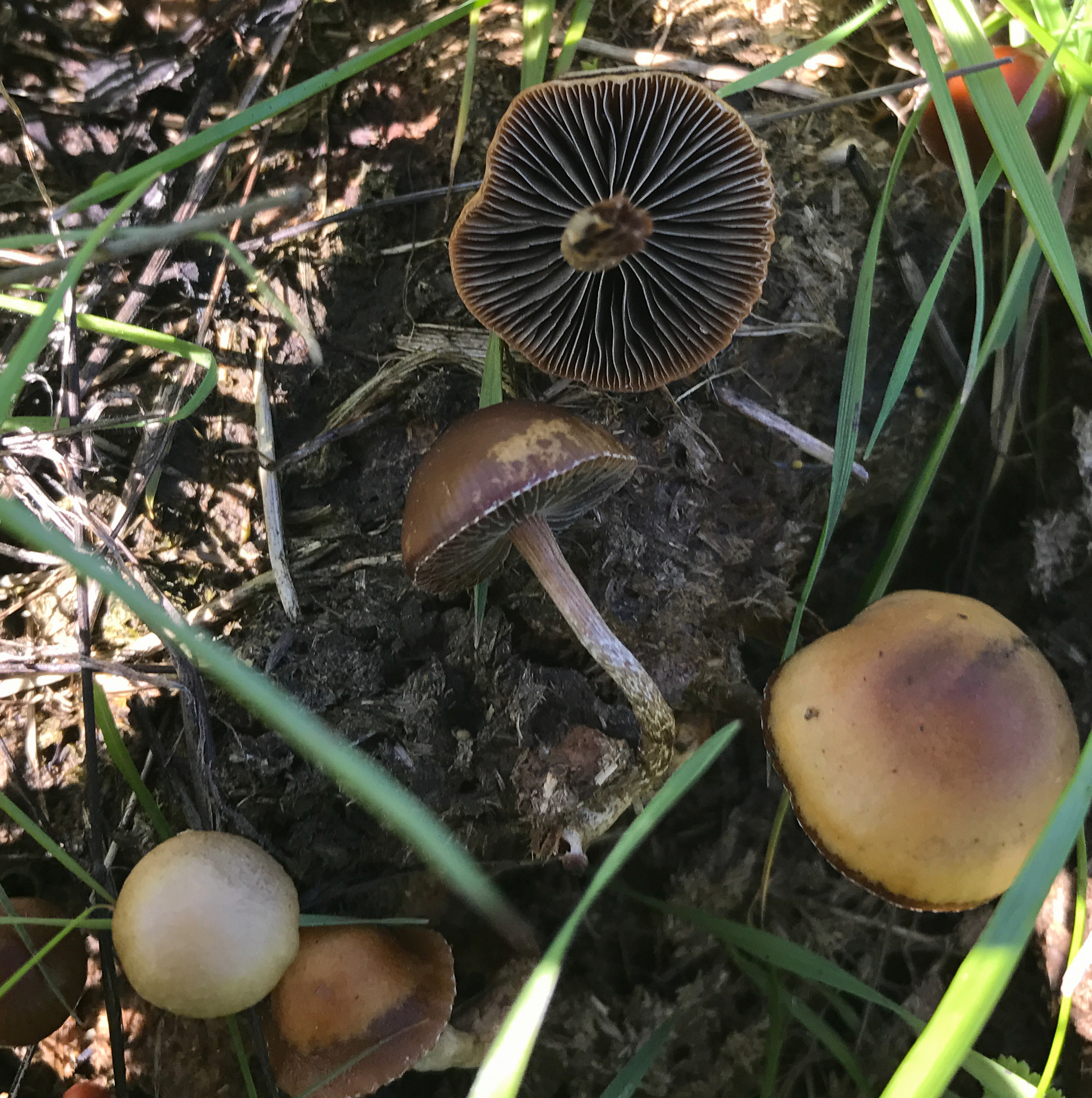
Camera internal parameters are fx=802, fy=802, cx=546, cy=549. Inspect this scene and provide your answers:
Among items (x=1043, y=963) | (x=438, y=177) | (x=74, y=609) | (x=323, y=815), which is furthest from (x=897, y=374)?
(x=74, y=609)

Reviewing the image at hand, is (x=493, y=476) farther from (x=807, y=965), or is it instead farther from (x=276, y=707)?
(x=807, y=965)

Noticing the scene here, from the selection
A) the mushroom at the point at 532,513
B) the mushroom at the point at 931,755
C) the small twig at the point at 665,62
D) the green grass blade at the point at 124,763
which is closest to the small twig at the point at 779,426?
the mushroom at the point at 532,513

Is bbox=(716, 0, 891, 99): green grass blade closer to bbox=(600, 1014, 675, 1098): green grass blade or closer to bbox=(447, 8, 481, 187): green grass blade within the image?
bbox=(447, 8, 481, 187): green grass blade

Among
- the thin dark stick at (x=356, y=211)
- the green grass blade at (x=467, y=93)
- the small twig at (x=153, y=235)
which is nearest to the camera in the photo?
the small twig at (x=153, y=235)

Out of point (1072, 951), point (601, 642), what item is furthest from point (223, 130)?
point (1072, 951)

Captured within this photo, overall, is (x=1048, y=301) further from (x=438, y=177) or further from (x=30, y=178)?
(x=30, y=178)

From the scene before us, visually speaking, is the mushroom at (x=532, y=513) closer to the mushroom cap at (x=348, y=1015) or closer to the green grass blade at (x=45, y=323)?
the mushroom cap at (x=348, y=1015)
